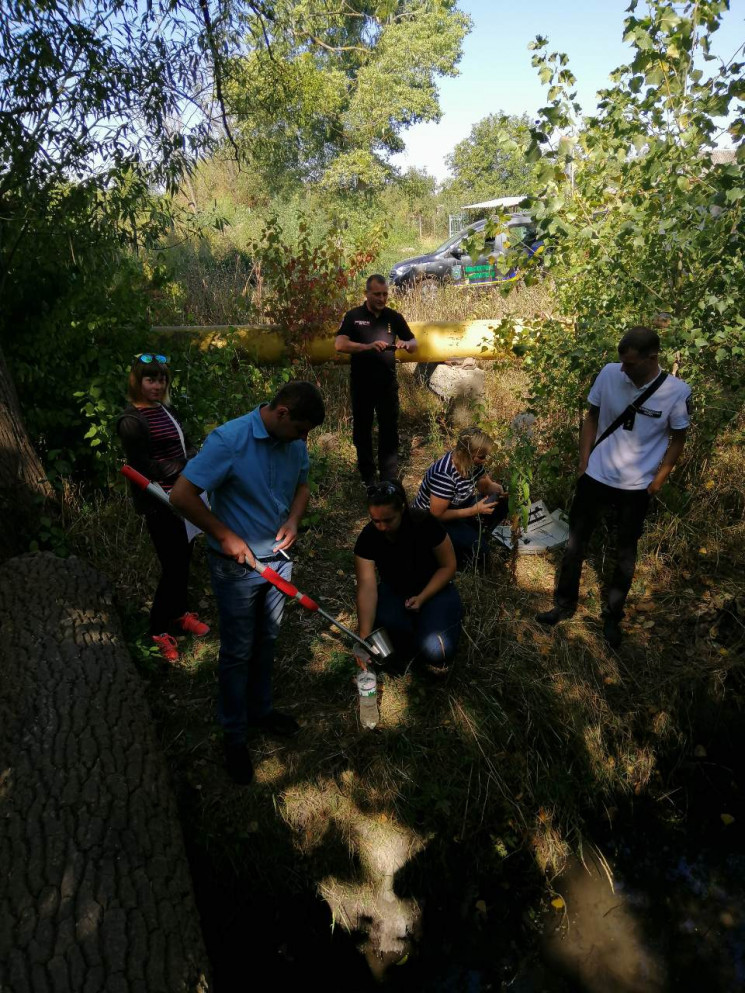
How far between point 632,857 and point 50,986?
245 centimetres

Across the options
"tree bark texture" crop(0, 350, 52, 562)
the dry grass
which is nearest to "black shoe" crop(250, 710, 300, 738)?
"tree bark texture" crop(0, 350, 52, 562)

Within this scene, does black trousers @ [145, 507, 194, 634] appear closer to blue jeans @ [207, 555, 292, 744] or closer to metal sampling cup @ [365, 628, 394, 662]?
blue jeans @ [207, 555, 292, 744]

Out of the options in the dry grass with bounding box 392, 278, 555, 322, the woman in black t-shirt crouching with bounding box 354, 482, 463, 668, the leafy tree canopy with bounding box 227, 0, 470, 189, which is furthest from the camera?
the leafy tree canopy with bounding box 227, 0, 470, 189

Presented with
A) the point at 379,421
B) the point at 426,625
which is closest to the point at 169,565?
the point at 426,625

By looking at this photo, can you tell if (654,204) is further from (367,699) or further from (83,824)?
(83,824)

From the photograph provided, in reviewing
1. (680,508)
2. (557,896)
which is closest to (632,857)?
(557,896)

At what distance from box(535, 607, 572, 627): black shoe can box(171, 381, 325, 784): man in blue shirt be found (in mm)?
1631

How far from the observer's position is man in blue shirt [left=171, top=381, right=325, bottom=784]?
248cm

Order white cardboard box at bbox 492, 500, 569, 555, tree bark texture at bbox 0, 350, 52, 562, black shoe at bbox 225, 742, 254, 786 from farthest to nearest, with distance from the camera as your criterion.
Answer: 1. white cardboard box at bbox 492, 500, 569, 555
2. tree bark texture at bbox 0, 350, 52, 562
3. black shoe at bbox 225, 742, 254, 786

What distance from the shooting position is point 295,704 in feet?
11.0

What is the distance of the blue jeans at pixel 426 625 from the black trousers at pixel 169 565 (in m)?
1.09

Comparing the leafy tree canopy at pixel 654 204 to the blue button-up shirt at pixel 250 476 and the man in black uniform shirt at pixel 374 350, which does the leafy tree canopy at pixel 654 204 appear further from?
the blue button-up shirt at pixel 250 476

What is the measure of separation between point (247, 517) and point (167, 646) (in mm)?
1355

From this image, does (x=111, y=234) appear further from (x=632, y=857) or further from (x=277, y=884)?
(x=632, y=857)
